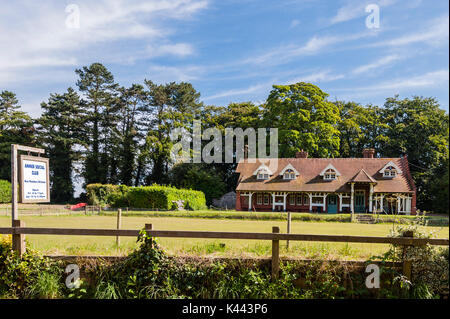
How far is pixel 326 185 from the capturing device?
32.8 m

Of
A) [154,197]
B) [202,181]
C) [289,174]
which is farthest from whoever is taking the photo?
[202,181]

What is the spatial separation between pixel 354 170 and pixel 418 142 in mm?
6806

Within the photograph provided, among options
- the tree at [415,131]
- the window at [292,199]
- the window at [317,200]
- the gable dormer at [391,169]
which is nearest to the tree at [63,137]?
the window at [292,199]

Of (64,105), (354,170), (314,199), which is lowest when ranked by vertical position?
(314,199)

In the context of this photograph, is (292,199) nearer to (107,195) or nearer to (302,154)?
(302,154)

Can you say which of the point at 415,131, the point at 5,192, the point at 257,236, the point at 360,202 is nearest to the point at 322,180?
the point at 360,202

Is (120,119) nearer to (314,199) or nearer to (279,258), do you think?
(314,199)

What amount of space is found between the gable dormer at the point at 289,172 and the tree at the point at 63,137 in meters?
18.4

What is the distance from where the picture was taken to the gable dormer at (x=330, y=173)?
33.2m

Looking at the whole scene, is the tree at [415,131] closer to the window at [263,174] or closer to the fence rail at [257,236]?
the window at [263,174]

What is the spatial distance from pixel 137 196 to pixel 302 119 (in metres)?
15.2

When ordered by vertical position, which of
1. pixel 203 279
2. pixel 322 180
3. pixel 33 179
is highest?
pixel 33 179

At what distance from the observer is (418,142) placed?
34812 millimetres
